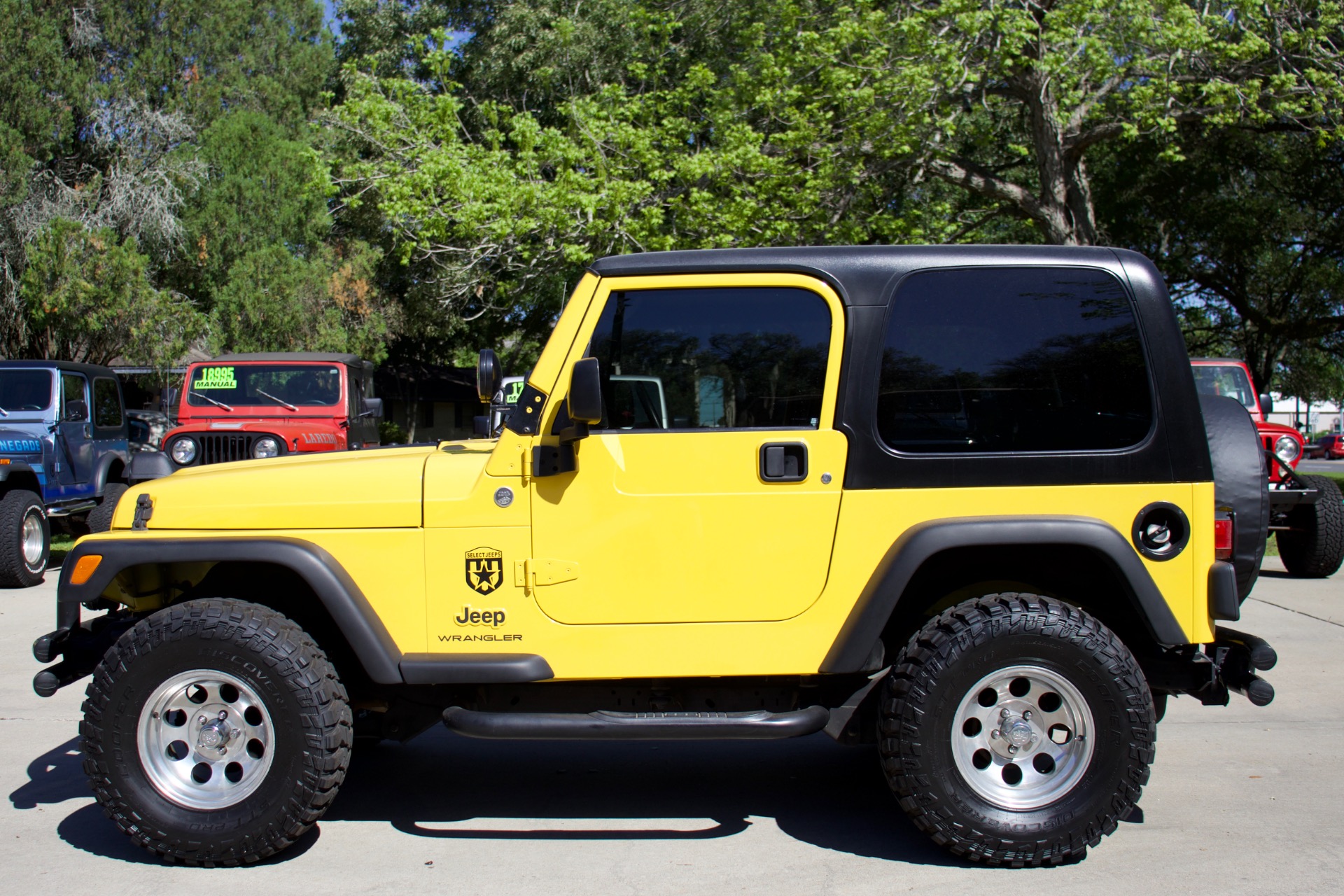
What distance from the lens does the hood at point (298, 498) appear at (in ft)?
12.0

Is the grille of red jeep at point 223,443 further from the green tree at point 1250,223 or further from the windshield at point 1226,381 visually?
the green tree at point 1250,223

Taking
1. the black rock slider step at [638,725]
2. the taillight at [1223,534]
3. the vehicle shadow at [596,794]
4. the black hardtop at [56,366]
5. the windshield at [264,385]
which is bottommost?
the vehicle shadow at [596,794]

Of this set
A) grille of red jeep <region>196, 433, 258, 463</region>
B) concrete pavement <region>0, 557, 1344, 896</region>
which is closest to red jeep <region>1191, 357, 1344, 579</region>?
concrete pavement <region>0, 557, 1344, 896</region>

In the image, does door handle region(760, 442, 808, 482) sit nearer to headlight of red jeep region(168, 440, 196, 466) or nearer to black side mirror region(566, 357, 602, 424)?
black side mirror region(566, 357, 602, 424)

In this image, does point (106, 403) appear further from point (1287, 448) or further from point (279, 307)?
point (1287, 448)

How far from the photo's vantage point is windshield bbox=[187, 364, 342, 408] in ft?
34.7

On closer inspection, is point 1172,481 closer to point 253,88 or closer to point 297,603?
point 297,603

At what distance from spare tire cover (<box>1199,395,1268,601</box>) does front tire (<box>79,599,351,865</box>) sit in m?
3.15

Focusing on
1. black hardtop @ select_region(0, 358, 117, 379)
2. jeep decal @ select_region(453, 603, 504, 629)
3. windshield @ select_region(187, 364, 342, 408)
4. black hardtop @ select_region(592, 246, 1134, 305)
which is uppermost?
black hardtop @ select_region(592, 246, 1134, 305)

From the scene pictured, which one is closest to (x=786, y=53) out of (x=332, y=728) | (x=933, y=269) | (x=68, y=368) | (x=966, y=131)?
(x=966, y=131)

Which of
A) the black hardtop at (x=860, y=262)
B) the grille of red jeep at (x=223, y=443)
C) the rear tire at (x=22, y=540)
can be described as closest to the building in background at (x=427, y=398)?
the rear tire at (x=22, y=540)

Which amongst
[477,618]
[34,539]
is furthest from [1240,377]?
[34,539]

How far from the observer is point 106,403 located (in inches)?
436

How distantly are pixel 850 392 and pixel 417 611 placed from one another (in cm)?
165
